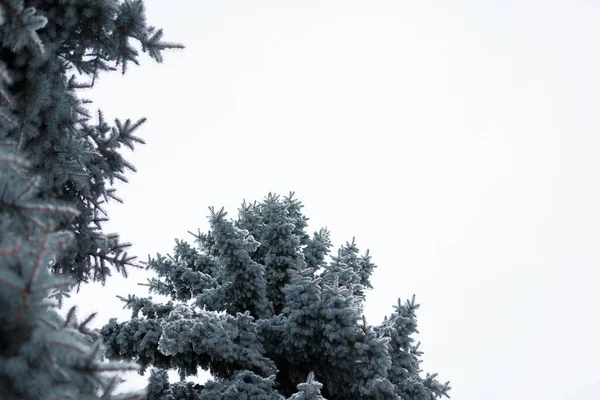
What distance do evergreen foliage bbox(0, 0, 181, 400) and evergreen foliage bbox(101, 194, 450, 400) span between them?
2176 mm

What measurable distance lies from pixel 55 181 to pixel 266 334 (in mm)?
4899

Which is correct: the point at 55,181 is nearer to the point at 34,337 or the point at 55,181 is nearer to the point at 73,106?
the point at 73,106

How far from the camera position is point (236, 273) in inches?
382

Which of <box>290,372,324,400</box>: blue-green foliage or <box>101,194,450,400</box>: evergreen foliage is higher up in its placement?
<box>101,194,450,400</box>: evergreen foliage

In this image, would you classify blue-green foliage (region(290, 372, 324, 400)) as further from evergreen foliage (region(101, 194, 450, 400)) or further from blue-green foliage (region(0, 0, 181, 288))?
blue-green foliage (region(0, 0, 181, 288))

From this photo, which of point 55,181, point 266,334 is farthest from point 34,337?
point 266,334

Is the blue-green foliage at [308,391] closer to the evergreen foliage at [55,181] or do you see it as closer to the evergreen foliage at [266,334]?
the evergreen foliage at [266,334]

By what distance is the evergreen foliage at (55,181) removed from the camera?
266cm

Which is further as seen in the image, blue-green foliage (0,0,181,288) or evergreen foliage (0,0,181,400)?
blue-green foliage (0,0,181,288)

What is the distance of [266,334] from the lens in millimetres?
9102

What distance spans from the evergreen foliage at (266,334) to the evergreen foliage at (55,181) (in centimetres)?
218

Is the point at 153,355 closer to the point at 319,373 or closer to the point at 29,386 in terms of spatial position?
the point at 319,373

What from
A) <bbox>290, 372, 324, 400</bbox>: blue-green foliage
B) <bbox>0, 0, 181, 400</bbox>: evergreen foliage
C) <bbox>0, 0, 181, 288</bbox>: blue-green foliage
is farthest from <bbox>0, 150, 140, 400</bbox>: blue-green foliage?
<bbox>290, 372, 324, 400</bbox>: blue-green foliage

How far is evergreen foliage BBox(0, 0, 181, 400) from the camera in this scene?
2.66 metres
